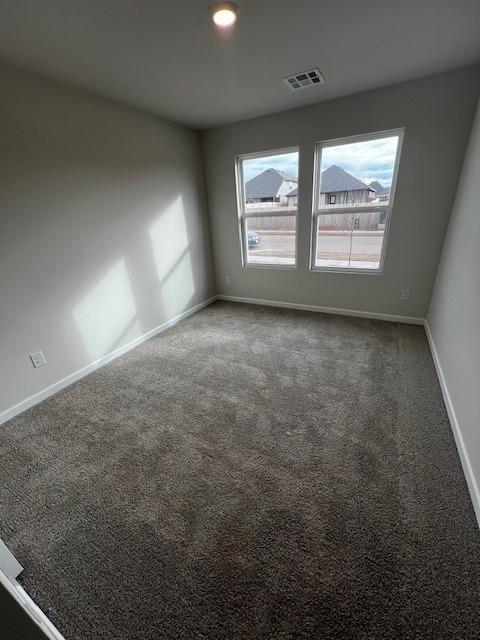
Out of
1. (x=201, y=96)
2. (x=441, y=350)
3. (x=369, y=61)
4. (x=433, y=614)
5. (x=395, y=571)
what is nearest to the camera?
(x=433, y=614)

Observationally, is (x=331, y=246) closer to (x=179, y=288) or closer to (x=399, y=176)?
(x=399, y=176)

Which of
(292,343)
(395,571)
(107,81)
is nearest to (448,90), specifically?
(292,343)

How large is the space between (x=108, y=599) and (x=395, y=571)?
117 centimetres

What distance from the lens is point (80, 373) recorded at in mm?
2537

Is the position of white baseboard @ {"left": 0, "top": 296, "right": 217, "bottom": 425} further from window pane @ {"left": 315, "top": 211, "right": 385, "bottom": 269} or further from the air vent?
the air vent

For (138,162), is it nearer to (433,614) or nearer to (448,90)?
(448,90)

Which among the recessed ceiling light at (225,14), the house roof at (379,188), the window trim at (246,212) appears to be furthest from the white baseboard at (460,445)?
the recessed ceiling light at (225,14)

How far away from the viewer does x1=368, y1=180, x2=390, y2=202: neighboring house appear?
114 inches

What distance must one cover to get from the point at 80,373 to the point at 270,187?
10.2 ft

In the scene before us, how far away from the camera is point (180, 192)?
11.2 feet

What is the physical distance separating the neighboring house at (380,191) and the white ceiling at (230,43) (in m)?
0.86

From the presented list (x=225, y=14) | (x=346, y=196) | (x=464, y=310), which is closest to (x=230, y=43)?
(x=225, y=14)

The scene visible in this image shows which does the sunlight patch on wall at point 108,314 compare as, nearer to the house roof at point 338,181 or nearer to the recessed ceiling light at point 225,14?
the recessed ceiling light at point 225,14

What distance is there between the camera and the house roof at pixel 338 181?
3004 mm
